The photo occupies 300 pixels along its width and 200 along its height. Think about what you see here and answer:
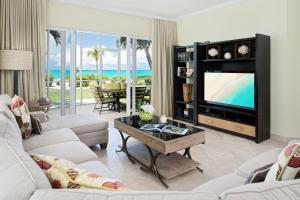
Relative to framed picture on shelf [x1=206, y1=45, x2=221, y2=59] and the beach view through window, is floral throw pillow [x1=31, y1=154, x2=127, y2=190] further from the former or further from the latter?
framed picture on shelf [x1=206, y1=45, x2=221, y2=59]

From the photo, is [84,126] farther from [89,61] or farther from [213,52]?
[89,61]

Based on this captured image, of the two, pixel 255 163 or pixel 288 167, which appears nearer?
pixel 288 167

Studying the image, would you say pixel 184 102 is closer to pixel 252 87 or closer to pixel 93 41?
pixel 252 87

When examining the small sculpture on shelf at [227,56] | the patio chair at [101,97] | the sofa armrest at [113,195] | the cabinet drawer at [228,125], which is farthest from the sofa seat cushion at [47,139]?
the patio chair at [101,97]

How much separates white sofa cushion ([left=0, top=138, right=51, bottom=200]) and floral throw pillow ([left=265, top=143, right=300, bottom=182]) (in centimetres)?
105

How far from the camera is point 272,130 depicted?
3.94 metres

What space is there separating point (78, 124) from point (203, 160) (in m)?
1.86

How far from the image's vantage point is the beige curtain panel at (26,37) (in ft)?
12.2

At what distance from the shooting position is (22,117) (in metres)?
2.57

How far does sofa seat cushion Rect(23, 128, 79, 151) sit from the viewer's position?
237 centimetres

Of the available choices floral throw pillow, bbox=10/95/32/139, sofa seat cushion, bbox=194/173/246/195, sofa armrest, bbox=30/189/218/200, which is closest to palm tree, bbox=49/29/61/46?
floral throw pillow, bbox=10/95/32/139

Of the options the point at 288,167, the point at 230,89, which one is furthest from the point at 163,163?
the point at 230,89

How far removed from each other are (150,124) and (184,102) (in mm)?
2481

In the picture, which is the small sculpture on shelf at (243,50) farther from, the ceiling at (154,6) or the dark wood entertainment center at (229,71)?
the ceiling at (154,6)
